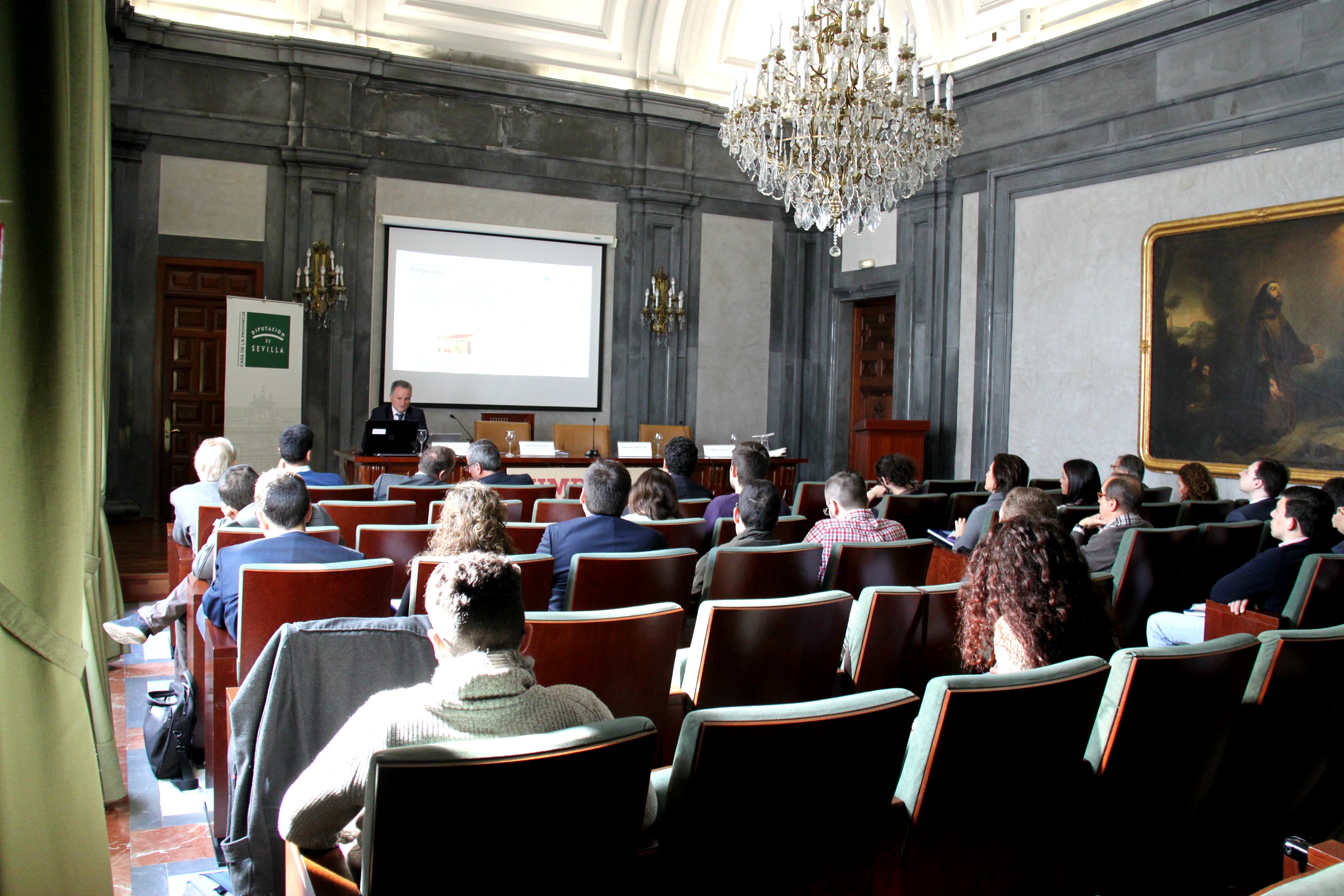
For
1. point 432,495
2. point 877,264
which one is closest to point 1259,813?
point 432,495

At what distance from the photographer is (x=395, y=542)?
12.4ft

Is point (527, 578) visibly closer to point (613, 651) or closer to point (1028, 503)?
point (613, 651)

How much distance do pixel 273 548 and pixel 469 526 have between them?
58cm

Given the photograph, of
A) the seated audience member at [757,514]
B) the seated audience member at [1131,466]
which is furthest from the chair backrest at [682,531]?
the seated audience member at [1131,466]

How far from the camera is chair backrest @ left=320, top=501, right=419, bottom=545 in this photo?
14.4 ft

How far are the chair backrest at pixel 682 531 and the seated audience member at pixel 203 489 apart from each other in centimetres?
206

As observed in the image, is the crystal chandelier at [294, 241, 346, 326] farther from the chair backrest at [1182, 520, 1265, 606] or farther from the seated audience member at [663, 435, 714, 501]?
the chair backrest at [1182, 520, 1265, 606]

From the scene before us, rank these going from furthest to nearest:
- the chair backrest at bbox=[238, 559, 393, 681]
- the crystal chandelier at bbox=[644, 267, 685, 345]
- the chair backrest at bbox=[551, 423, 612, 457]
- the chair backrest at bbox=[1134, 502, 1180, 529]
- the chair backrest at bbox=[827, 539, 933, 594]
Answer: the crystal chandelier at bbox=[644, 267, 685, 345] < the chair backrest at bbox=[551, 423, 612, 457] < the chair backrest at bbox=[1134, 502, 1180, 529] < the chair backrest at bbox=[827, 539, 933, 594] < the chair backrest at bbox=[238, 559, 393, 681]

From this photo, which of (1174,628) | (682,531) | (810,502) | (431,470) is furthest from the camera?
(810,502)

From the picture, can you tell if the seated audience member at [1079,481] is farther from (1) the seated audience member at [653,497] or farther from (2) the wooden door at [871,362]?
(2) the wooden door at [871,362]

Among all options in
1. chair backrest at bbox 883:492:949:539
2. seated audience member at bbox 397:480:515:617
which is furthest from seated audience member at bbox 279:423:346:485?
chair backrest at bbox 883:492:949:539

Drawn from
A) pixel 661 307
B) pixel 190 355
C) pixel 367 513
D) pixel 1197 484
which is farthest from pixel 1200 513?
pixel 190 355

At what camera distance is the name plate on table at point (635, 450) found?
8820mm

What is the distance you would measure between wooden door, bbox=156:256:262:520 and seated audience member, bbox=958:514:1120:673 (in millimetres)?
7869
